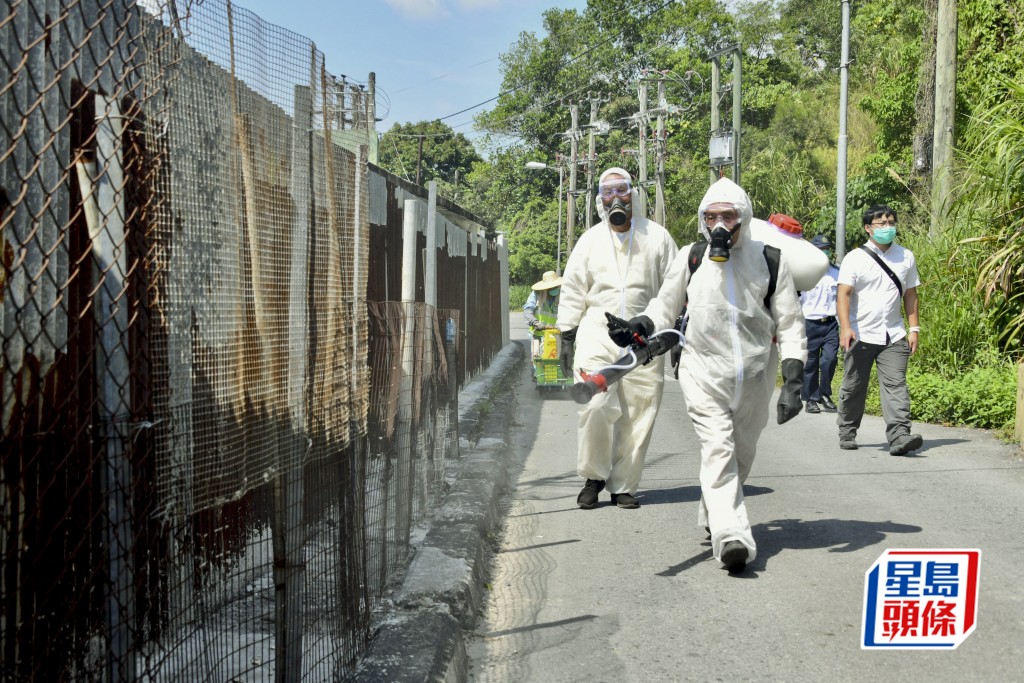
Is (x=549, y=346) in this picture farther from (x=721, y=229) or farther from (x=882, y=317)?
(x=721, y=229)

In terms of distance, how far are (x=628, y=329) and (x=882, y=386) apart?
161 inches

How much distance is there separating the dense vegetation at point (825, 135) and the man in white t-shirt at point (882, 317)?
196cm

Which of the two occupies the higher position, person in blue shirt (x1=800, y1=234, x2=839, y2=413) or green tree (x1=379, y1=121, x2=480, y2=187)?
green tree (x1=379, y1=121, x2=480, y2=187)

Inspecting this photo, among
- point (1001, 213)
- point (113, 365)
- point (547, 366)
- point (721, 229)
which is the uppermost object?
point (1001, 213)

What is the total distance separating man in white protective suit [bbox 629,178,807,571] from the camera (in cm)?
548

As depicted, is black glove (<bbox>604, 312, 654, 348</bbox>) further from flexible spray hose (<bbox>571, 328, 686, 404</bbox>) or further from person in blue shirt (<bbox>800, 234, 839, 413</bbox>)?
person in blue shirt (<bbox>800, 234, 839, 413</bbox>)

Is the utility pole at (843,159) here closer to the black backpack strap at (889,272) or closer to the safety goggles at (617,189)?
the black backpack strap at (889,272)

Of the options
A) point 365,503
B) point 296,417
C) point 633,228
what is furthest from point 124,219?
point 633,228

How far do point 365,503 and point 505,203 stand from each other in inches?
2304

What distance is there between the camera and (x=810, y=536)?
603 cm

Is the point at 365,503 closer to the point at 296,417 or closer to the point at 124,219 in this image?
the point at 296,417

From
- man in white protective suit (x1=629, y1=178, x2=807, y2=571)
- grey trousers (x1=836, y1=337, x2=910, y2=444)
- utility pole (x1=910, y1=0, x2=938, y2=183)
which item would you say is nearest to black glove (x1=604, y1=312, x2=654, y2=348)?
man in white protective suit (x1=629, y1=178, x2=807, y2=571)

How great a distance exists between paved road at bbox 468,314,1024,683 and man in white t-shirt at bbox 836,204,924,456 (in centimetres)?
44

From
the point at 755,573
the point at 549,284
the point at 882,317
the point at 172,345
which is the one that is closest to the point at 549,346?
the point at 549,284
